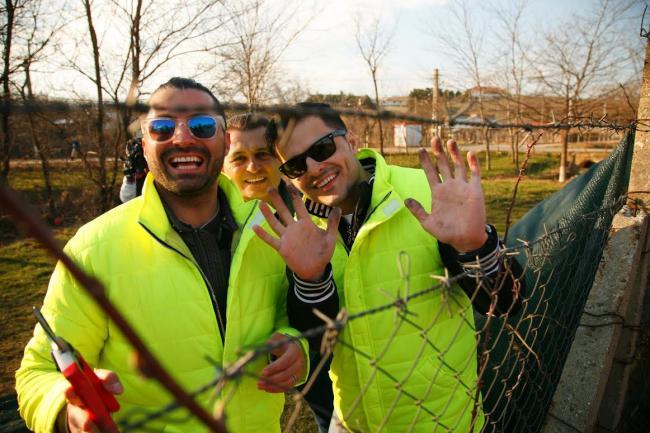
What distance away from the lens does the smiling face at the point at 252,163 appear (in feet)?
9.41

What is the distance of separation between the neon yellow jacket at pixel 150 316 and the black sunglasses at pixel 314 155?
447 millimetres

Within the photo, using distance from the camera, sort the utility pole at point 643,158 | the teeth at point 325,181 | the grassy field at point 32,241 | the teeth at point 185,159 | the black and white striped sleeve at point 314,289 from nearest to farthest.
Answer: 1. the black and white striped sleeve at point 314,289
2. the teeth at point 185,159
3. the teeth at point 325,181
4. the utility pole at point 643,158
5. the grassy field at point 32,241

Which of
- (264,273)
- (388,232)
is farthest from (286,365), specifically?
(388,232)

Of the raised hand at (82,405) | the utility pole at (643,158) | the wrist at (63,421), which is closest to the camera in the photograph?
the raised hand at (82,405)

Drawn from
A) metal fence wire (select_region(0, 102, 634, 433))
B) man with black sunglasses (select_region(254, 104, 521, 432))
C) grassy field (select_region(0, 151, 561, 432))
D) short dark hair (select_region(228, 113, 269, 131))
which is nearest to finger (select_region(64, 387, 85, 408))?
metal fence wire (select_region(0, 102, 634, 433))

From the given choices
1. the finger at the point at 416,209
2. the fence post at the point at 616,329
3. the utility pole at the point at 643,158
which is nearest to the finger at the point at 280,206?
the finger at the point at 416,209

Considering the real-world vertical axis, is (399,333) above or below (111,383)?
below

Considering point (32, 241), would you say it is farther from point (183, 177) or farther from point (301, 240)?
point (301, 240)

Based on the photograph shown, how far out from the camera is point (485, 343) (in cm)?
147

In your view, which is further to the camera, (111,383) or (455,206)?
(455,206)

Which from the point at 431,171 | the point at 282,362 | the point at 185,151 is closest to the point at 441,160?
the point at 431,171

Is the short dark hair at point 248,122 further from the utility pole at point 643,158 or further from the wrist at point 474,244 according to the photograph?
the utility pole at point 643,158

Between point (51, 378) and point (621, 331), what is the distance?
2.46 m

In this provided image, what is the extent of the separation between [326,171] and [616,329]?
1579mm
